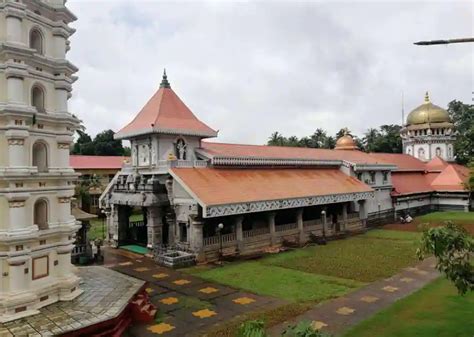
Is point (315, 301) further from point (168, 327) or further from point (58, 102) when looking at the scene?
point (58, 102)

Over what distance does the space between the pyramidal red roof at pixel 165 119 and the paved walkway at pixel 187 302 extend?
A: 28.2ft

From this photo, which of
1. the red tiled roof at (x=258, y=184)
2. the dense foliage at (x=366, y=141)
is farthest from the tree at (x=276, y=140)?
the red tiled roof at (x=258, y=184)

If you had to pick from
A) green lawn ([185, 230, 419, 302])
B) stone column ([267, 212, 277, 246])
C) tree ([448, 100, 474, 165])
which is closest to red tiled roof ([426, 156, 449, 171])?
tree ([448, 100, 474, 165])

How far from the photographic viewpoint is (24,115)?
12055mm

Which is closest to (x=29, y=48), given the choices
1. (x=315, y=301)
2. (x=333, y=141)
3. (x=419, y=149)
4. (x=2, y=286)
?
(x=2, y=286)

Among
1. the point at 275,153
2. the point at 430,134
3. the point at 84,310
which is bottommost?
the point at 84,310

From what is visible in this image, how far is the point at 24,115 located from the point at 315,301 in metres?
11.4

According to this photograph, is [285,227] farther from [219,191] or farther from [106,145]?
[106,145]

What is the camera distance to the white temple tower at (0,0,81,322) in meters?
11.9

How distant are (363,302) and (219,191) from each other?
10218 millimetres

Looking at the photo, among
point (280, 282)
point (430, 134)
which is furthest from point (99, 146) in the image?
point (280, 282)

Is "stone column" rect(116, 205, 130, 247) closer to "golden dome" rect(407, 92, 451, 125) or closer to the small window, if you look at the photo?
the small window

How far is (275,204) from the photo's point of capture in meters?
24.3

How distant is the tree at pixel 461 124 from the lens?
52.4 m
